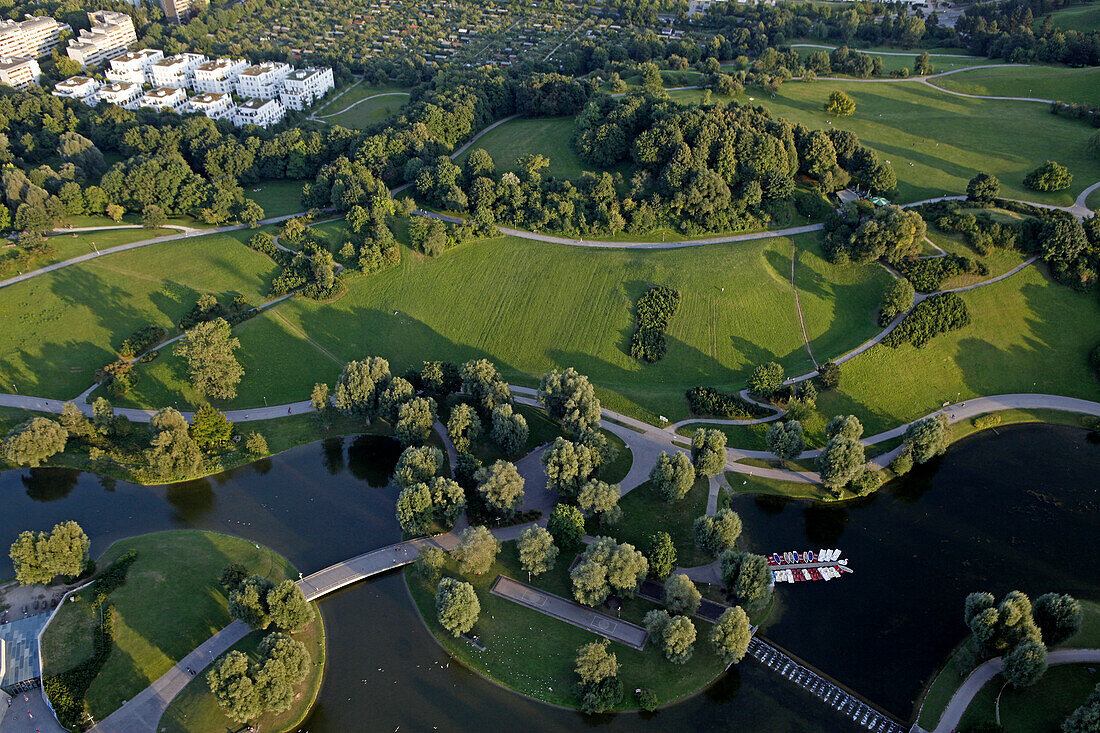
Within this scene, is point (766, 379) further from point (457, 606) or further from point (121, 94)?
point (121, 94)

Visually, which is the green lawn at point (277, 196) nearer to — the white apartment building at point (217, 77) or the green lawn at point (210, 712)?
the white apartment building at point (217, 77)

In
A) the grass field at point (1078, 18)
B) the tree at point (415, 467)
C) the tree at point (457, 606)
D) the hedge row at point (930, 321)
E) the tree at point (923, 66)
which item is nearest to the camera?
the tree at point (457, 606)

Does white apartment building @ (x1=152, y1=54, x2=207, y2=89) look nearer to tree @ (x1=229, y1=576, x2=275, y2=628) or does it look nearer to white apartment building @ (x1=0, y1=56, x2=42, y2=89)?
white apartment building @ (x1=0, y1=56, x2=42, y2=89)

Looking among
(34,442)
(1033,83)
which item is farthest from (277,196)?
(1033,83)

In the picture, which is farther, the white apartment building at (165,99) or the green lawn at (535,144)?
the white apartment building at (165,99)

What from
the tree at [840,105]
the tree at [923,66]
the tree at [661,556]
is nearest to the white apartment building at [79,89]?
the tree at [840,105]

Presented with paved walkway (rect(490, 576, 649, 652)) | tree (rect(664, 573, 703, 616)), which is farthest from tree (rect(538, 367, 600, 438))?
tree (rect(664, 573, 703, 616))
